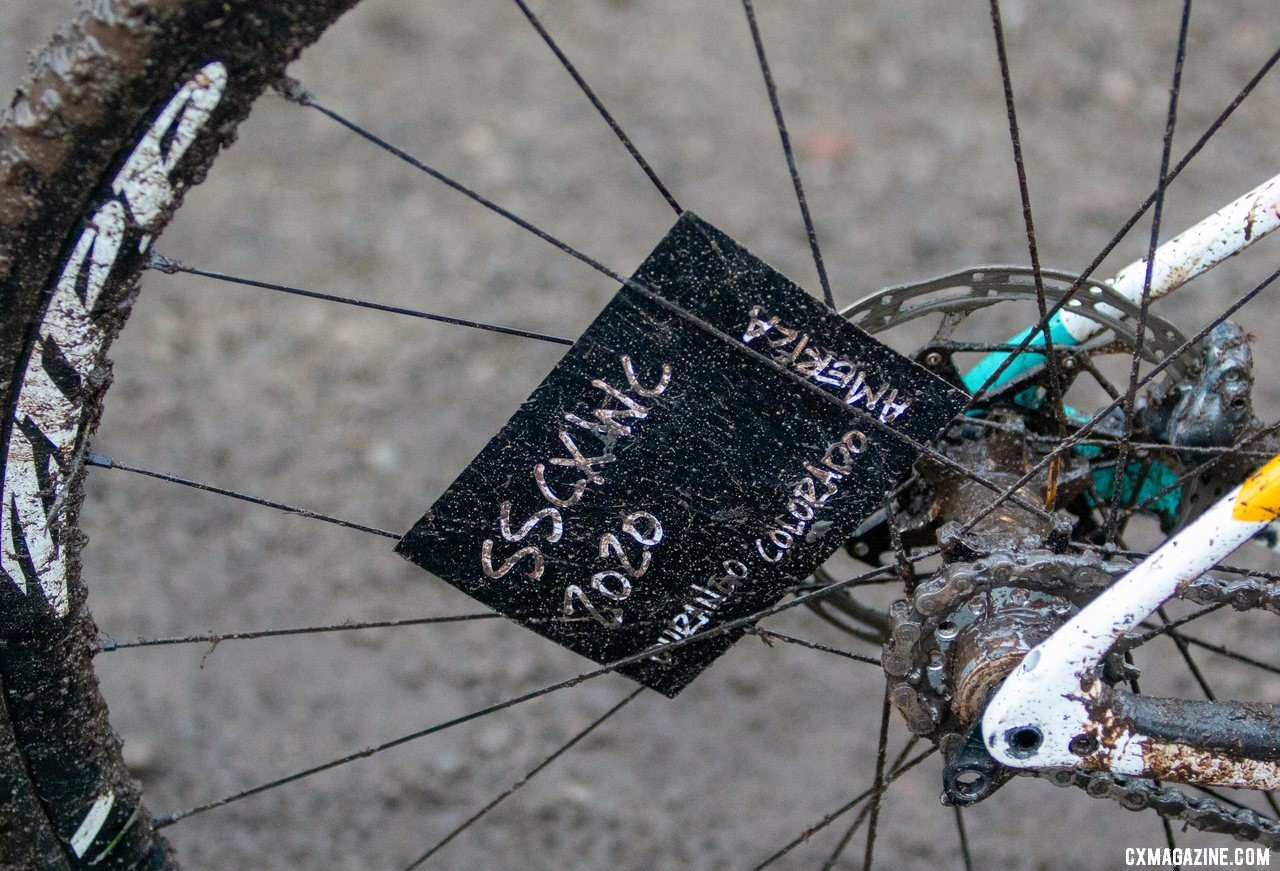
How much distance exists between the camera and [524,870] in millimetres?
1694

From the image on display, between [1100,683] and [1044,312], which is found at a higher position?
[1044,312]

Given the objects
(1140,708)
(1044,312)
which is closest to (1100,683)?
(1140,708)

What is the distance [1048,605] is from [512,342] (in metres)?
1.38

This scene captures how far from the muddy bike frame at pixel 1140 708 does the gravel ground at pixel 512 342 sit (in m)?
0.77

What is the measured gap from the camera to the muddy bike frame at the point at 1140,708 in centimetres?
90

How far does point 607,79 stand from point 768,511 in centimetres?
174

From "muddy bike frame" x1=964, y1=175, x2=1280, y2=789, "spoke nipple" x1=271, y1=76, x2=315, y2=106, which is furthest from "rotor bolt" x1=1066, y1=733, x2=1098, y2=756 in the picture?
"spoke nipple" x1=271, y1=76, x2=315, y2=106

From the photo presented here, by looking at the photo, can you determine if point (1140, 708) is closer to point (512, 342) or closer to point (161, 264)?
point (161, 264)

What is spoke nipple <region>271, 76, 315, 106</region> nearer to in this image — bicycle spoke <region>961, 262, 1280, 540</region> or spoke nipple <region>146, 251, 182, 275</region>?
spoke nipple <region>146, 251, 182, 275</region>

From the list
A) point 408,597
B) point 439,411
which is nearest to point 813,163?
Answer: point 439,411

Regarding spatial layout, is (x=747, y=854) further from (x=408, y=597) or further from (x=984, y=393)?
(x=984, y=393)

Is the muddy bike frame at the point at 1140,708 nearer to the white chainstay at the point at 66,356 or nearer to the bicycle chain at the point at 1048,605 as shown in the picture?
the bicycle chain at the point at 1048,605

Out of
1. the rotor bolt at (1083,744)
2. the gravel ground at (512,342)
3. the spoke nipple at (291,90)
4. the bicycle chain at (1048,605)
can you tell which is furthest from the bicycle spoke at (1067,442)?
the gravel ground at (512,342)

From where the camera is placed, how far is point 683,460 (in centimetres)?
101
